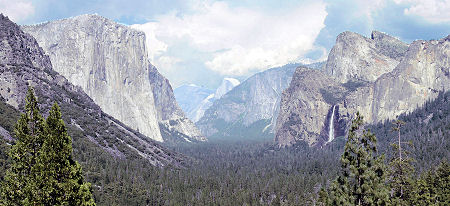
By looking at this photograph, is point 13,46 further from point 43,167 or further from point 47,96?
point 43,167

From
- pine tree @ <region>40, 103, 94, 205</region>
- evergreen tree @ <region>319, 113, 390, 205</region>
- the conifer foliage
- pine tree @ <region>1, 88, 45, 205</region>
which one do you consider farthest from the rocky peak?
evergreen tree @ <region>319, 113, 390, 205</region>

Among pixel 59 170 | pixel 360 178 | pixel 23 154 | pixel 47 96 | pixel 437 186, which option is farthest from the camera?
pixel 47 96

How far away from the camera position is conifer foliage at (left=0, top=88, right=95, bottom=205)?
3225 cm

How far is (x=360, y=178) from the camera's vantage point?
3653cm

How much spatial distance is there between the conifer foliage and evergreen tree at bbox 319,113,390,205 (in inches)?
995

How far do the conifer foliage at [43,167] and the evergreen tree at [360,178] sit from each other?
25.3 metres

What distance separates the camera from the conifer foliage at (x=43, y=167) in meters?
32.2


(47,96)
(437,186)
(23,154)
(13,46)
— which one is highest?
(13,46)

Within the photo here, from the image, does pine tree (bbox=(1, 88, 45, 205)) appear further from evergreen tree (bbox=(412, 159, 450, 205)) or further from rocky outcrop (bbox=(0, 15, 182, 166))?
rocky outcrop (bbox=(0, 15, 182, 166))

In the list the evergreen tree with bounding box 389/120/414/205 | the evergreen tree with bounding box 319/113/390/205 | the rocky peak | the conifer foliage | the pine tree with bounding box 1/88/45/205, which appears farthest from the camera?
the rocky peak

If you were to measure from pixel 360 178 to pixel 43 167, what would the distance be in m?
31.1

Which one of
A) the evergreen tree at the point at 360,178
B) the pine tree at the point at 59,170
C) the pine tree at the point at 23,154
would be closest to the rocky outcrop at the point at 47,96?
the pine tree at the point at 23,154

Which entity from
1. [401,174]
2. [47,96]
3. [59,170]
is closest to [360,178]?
[401,174]

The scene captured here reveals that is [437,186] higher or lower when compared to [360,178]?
lower
